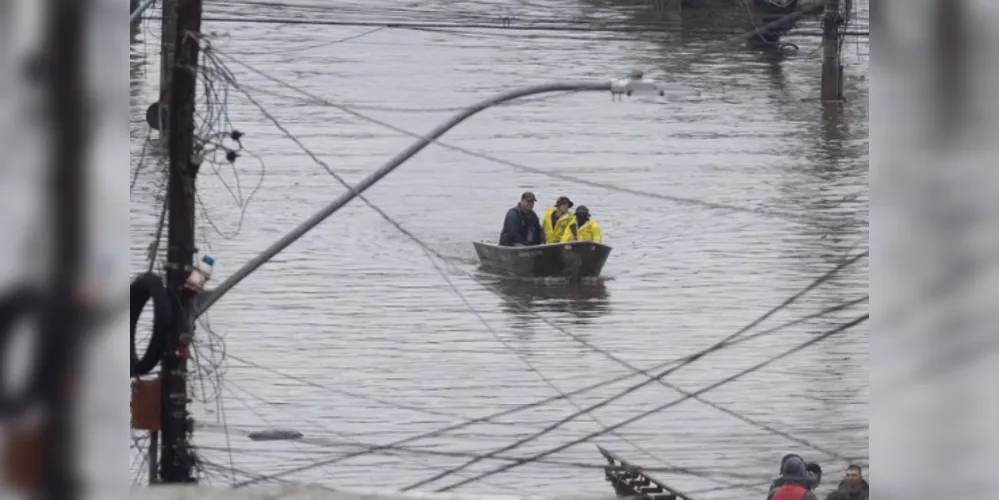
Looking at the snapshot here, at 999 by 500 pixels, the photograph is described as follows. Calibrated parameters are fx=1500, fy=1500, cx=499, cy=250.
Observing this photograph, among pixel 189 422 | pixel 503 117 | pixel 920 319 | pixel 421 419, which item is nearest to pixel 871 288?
pixel 920 319

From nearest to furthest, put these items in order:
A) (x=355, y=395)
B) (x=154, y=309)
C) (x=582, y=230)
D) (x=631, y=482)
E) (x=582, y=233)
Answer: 1. (x=154, y=309)
2. (x=631, y=482)
3. (x=355, y=395)
4. (x=582, y=230)
5. (x=582, y=233)

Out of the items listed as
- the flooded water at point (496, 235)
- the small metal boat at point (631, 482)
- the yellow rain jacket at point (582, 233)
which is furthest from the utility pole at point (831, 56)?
the small metal boat at point (631, 482)

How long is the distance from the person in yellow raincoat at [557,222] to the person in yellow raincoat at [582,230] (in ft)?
0.27

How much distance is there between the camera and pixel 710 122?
2798 cm

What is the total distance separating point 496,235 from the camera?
23.7 m

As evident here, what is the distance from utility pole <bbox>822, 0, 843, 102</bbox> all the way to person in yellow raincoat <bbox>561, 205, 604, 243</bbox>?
577 cm

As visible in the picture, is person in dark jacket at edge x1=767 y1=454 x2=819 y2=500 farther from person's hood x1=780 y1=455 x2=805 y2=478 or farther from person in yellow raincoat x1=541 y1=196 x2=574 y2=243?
person in yellow raincoat x1=541 y1=196 x2=574 y2=243

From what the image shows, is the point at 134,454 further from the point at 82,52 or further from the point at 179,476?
the point at 82,52

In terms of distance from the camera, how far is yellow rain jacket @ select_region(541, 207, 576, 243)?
19.1 meters

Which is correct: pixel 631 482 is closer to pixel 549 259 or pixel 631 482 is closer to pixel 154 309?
pixel 154 309

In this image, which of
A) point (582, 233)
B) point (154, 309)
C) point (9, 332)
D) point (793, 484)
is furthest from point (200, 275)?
point (582, 233)

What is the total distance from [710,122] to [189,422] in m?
22.2

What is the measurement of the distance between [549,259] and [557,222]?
48cm

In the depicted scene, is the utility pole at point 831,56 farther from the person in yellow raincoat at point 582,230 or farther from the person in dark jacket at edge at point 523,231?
the person in dark jacket at edge at point 523,231
